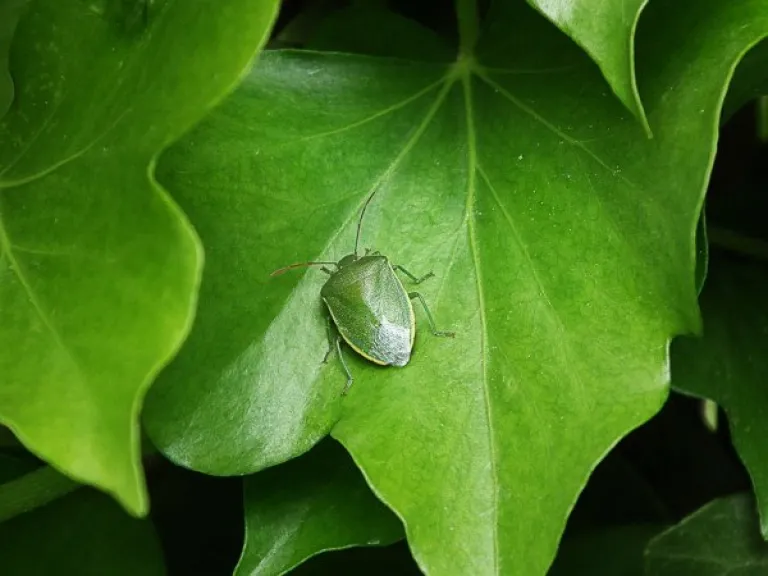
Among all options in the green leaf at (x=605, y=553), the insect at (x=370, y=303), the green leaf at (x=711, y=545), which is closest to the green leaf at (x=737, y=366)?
the green leaf at (x=711, y=545)

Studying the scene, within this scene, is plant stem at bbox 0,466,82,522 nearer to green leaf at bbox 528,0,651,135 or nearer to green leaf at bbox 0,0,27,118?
green leaf at bbox 0,0,27,118

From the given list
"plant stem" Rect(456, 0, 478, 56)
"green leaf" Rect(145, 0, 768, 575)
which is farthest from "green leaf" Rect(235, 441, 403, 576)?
"plant stem" Rect(456, 0, 478, 56)

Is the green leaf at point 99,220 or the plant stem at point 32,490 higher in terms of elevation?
the green leaf at point 99,220

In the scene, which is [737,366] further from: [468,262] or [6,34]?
[6,34]

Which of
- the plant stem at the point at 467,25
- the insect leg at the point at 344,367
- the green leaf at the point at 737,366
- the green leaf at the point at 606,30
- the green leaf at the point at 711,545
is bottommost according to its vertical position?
the green leaf at the point at 711,545

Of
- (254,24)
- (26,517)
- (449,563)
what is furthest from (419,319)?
(26,517)

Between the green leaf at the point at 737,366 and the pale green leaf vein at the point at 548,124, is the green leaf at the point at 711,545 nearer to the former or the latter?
the green leaf at the point at 737,366
